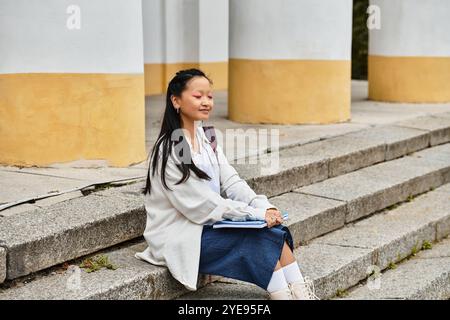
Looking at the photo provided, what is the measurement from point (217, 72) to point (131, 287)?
22.8 feet

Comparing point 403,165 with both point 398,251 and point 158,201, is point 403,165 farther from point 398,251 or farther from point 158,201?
point 158,201

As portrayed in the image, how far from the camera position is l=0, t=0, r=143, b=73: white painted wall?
512cm

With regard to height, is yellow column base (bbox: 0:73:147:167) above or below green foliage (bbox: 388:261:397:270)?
above

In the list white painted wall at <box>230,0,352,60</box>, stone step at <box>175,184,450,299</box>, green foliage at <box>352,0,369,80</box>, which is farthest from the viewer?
green foliage at <box>352,0,369,80</box>

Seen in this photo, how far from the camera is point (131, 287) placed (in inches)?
145

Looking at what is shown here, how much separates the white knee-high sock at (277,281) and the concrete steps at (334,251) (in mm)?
468

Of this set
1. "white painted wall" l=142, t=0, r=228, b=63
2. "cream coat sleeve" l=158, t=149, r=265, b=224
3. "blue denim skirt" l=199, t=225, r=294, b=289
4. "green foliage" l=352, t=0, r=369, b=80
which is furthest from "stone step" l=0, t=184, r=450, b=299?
"green foliage" l=352, t=0, r=369, b=80

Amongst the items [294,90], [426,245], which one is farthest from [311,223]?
[294,90]

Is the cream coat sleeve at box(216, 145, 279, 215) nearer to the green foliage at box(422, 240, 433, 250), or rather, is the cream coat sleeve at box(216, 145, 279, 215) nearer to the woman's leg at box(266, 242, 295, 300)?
the woman's leg at box(266, 242, 295, 300)

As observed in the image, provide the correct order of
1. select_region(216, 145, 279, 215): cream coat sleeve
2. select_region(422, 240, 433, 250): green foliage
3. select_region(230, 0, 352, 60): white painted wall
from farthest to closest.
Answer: select_region(230, 0, 352, 60): white painted wall → select_region(422, 240, 433, 250): green foliage → select_region(216, 145, 279, 215): cream coat sleeve

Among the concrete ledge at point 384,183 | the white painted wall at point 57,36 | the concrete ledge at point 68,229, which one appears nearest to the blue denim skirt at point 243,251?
the concrete ledge at point 68,229

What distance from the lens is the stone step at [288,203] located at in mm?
3766

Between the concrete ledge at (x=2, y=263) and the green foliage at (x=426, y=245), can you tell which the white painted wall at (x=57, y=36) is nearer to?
the concrete ledge at (x=2, y=263)

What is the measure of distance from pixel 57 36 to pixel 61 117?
0.54 m
